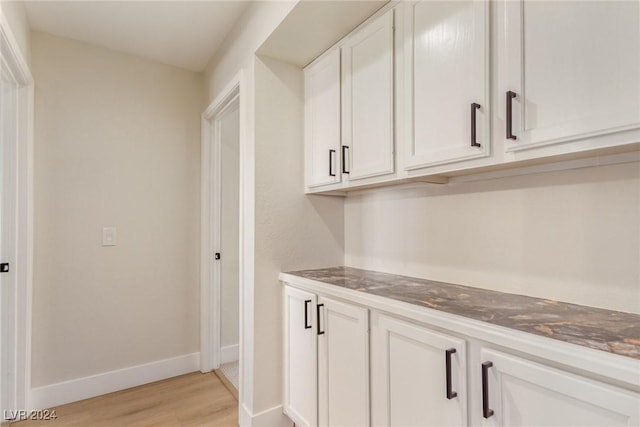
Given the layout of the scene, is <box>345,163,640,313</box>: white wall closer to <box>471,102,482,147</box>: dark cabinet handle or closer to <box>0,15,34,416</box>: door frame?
<box>471,102,482,147</box>: dark cabinet handle

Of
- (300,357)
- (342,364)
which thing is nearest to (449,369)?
(342,364)

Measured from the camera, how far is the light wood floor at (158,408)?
78.5 inches

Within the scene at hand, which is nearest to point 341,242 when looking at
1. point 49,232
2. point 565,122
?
point 565,122

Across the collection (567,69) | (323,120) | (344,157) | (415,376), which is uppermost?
(323,120)

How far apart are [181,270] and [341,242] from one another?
1.38 meters

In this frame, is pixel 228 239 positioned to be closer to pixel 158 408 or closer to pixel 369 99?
pixel 158 408

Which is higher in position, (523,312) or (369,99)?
(369,99)

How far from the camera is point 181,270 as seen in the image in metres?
2.67

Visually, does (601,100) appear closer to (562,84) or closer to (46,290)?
(562,84)

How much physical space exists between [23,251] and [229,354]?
65.1 inches

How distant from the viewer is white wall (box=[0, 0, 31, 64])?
1.62 meters

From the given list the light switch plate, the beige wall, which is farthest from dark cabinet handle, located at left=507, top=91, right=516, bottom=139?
the light switch plate

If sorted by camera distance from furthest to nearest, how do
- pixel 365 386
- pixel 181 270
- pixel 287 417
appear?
1. pixel 181 270
2. pixel 287 417
3. pixel 365 386

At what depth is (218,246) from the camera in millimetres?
2756
